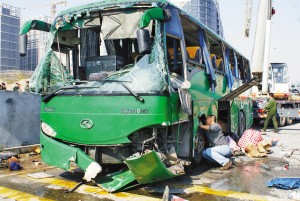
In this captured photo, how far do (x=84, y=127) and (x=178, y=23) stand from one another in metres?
2.47

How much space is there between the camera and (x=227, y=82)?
9.35 m

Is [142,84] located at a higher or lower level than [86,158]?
higher

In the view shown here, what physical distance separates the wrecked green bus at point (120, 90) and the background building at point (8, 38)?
83474 millimetres

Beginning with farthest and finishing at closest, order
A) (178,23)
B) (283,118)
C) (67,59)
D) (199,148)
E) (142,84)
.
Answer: (283,118), (199,148), (67,59), (178,23), (142,84)

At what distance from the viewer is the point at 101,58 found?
589cm

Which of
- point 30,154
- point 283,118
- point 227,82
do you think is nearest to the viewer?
point 30,154

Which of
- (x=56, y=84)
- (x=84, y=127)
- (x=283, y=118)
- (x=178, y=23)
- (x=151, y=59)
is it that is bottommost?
(x=283, y=118)

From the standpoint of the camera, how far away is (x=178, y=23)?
5957 millimetres

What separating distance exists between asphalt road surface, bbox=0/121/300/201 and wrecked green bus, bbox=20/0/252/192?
1.01ft

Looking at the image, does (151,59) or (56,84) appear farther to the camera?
(56,84)

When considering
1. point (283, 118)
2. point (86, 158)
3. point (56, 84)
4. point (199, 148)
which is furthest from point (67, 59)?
point (283, 118)

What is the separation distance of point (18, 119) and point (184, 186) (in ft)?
18.3

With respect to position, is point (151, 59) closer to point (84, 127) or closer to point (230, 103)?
point (84, 127)

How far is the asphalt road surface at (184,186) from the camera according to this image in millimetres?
5000
